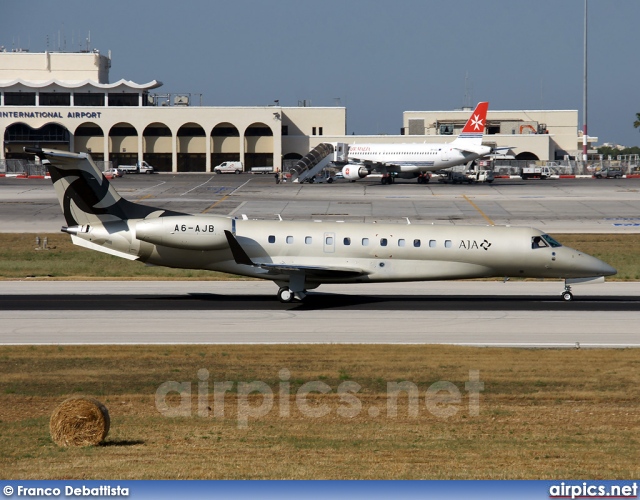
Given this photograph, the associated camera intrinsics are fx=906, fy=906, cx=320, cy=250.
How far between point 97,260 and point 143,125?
78355mm

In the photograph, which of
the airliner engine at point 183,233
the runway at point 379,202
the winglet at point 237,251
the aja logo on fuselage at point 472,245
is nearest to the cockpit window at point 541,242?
the aja logo on fuselage at point 472,245

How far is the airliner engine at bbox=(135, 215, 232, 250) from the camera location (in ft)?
95.3

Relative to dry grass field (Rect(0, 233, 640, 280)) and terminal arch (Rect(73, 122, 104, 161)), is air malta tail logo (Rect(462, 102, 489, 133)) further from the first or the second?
terminal arch (Rect(73, 122, 104, 161))

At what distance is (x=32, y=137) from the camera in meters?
114

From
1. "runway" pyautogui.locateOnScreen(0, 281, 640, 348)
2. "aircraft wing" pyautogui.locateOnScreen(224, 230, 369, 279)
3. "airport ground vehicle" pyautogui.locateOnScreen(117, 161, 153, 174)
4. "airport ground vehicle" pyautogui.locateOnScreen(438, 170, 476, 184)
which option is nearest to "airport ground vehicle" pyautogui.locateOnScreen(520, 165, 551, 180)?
"airport ground vehicle" pyautogui.locateOnScreen(438, 170, 476, 184)

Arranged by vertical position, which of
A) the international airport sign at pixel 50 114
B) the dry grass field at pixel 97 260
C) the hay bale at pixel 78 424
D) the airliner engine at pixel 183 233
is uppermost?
the international airport sign at pixel 50 114

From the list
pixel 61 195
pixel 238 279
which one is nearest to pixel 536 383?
pixel 61 195

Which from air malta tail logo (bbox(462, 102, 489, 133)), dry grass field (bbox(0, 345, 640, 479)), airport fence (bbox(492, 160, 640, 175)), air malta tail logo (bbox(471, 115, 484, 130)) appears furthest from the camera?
airport fence (bbox(492, 160, 640, 175))

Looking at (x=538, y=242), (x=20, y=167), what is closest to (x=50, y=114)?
(x=20, y=167)

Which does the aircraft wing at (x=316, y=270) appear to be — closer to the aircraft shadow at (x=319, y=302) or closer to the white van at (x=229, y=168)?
the aircraft shadow at (x=319, y=302)

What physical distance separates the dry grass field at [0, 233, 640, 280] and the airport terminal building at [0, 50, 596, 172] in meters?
67.7

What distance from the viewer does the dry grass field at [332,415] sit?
485 inches

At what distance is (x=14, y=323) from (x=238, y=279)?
12.2 meters

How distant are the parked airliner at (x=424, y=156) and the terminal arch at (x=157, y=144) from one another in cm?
3236
